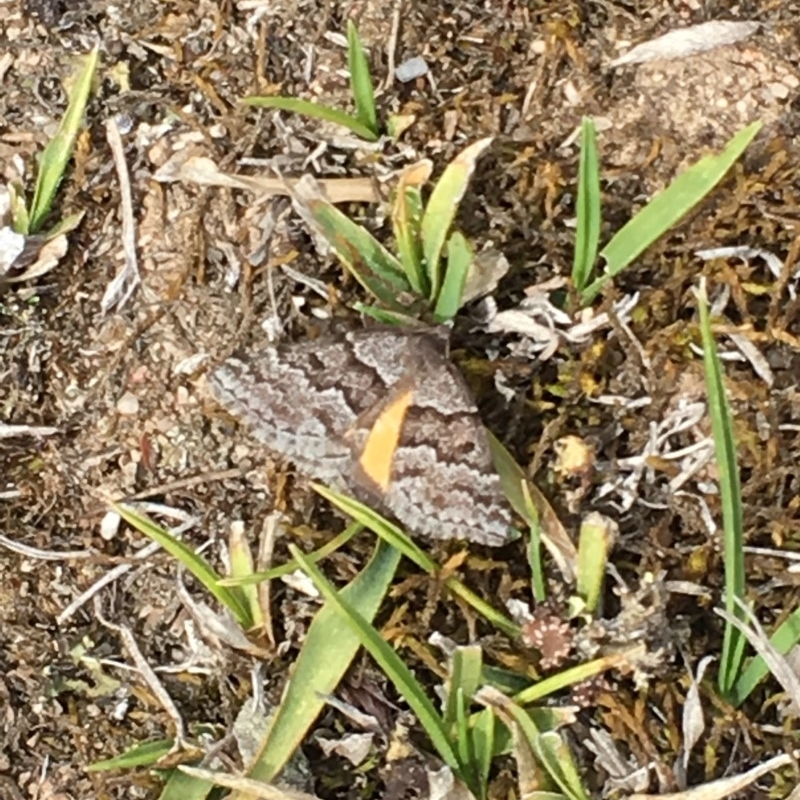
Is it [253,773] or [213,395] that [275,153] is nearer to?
[213,395]

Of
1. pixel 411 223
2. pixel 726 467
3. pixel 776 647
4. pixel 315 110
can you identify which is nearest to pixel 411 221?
pixel 411 223

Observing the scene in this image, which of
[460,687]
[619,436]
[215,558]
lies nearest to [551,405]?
[619,436]

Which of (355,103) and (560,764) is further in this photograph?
(355,103)

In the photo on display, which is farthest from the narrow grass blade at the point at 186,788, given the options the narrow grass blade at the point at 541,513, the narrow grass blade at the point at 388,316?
the narrow grass blade at the point at 388,316

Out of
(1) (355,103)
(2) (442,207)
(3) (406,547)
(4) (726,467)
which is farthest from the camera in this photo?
(1) (355,103)

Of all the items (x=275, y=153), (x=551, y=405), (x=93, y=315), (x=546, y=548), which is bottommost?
(x=546, y=548)

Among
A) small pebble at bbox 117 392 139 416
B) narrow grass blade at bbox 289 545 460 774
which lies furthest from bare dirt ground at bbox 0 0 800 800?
narrow grass blade at bbox 289 545 460 774

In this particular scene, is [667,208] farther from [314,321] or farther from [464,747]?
[464,747]
